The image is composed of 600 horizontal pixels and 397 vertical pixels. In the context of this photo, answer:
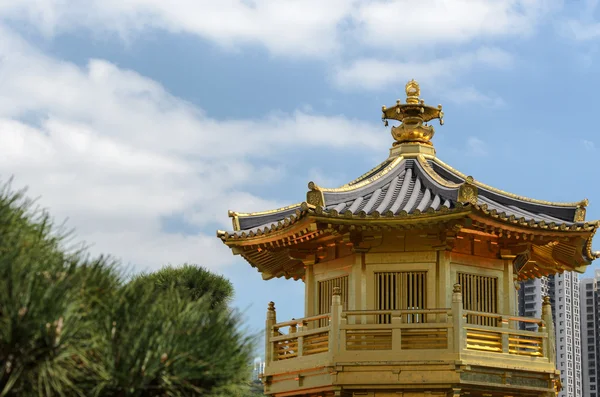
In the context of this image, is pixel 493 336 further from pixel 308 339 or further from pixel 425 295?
pixel 308 339

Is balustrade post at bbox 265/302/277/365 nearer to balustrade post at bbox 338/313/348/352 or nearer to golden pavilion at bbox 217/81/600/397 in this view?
golden pavilion at bbox 217/81/600/397

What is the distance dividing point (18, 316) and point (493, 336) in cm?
1022

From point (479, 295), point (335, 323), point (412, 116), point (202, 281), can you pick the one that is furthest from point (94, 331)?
point (202, 281)

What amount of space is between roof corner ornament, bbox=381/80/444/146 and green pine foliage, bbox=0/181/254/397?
10.1 m

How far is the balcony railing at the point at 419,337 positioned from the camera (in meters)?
17.7

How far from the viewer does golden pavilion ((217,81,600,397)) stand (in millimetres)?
17766

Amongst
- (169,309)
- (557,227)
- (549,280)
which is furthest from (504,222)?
(549,280)

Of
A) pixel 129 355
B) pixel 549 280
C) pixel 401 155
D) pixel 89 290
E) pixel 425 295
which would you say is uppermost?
pixel 549 280

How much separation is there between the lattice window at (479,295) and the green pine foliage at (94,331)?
A: 297 inches

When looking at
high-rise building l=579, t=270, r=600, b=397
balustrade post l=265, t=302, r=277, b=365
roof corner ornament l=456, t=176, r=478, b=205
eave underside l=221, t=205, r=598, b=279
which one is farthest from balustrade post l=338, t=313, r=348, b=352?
high-rise building l=579, t=270, r=600, b=397

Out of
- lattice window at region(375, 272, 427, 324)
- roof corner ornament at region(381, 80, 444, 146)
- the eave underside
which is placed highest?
roof corner ornament at region(381, 80, 444, 146)

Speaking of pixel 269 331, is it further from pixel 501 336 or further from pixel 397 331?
pixel 501 336

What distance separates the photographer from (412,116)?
2156cm

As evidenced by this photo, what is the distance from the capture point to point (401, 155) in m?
21.3
